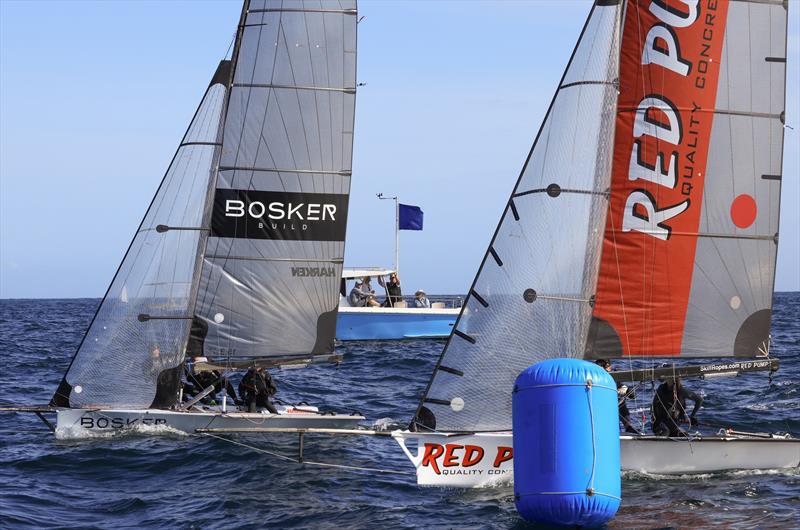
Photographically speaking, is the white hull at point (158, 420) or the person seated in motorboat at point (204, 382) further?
the person seated in motorboat at point (204, 382)

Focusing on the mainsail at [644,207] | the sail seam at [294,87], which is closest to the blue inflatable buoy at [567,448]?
the mainsail at [644,207]

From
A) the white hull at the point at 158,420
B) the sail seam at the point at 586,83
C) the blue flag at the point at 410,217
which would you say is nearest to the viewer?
the sail seam at the point at 586,83

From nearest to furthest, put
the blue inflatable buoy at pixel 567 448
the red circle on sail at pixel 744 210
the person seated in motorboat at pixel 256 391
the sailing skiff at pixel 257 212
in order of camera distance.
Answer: the blue inflatable buoy at pixel 567 448 < the red circle on sail at pixel 744 210 < the person seated in motorboat at pixel 256 391 < the sailing skiff at pixel 257 212

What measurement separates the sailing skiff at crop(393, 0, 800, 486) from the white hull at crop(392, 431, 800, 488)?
0.10 ft

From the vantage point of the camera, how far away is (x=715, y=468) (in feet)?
53.9

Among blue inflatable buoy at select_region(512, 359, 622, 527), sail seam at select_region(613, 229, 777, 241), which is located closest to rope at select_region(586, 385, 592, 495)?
blue inflatable buoy at select_region(512, 359, 622, 527)

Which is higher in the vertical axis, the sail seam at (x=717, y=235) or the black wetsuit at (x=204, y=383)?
the sail seam at (x=717, y=235)

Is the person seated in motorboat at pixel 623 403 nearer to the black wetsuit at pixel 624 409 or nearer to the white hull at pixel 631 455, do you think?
the black wetsuit at pixel 624 409

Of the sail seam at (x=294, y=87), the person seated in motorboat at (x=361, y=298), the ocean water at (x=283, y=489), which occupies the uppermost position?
the sail seam at (x=294, y=87)

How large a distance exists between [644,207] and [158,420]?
351 inches

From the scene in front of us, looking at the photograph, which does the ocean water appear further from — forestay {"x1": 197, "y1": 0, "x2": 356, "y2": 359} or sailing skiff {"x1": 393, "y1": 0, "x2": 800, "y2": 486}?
forestay {"x1": 197, "y1": 0, "x2": 356, "y2": 359}

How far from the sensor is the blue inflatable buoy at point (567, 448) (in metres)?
12.4

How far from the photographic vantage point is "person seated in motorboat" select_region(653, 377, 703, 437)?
55.8ft

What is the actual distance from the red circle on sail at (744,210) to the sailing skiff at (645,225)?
0.07 ft
